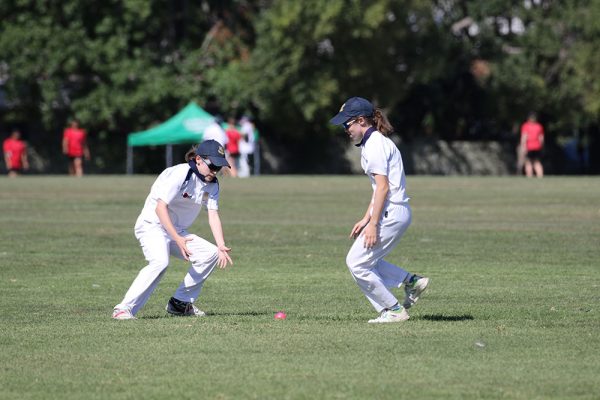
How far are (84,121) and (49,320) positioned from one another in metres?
39.5

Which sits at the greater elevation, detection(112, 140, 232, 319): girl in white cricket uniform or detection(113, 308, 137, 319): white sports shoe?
detection(112, 140, 232, 319): girl in white cricket uniform

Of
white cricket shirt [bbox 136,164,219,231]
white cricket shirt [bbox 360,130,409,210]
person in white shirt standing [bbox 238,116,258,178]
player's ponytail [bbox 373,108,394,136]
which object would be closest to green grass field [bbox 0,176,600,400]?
white cricket shirt [bbox 136,164,219,231]

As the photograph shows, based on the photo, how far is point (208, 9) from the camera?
52.4 meters

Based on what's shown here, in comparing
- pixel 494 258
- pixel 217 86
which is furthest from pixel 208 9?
pixel 494 258

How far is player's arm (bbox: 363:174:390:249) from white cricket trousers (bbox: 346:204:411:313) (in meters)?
0.11

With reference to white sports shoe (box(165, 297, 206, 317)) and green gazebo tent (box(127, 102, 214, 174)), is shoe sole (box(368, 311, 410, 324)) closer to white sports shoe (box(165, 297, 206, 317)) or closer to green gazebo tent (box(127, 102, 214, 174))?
white sports shoe (box(165, 297, 206, 317))

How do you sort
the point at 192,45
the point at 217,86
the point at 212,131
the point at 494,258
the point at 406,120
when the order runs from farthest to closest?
1. the point at 406,120
2. the point at 192,45
3. the point at 217,86
4. the point at 212,131
5. the point at 494,258

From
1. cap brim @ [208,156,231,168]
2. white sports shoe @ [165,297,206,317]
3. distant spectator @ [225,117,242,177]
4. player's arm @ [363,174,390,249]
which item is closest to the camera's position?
player's arm @ [363,174,390,249]

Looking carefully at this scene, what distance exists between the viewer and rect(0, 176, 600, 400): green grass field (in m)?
7.61

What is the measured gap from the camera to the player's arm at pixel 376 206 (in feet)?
31.7

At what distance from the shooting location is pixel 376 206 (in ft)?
31.8

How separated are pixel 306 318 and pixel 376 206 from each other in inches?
54.3

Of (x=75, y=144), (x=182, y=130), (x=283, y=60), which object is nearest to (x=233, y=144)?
(x=182, y=130)

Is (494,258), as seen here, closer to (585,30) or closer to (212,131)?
(212,131)
